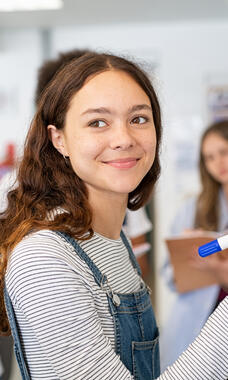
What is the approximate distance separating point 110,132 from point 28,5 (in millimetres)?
2404

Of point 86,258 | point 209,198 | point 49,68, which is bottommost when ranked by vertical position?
point 209,198

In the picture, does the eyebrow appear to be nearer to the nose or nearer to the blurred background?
the nose

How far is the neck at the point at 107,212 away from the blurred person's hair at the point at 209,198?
1360 millimetres

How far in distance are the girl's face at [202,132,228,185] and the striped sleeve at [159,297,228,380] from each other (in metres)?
1.58

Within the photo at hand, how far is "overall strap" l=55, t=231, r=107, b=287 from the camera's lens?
0.81 metres

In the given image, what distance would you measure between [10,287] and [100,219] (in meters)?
0.26

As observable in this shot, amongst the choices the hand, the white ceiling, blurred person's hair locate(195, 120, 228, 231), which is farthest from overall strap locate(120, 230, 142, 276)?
the white ceiling

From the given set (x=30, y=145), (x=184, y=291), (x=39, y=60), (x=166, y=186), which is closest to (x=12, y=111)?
(x=39, y=60)

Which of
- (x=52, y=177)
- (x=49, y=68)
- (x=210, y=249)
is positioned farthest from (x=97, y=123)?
(x=49, y=68)

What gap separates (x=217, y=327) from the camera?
748 mm

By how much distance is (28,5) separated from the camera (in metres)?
2.92

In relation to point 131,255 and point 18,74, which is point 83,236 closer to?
point 131,255

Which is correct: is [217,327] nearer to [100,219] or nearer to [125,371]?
[125,371]

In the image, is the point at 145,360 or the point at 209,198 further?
the point at 209,198
